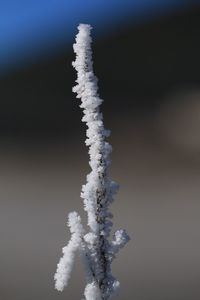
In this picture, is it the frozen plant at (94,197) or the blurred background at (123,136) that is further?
the blurred background at (123,136)

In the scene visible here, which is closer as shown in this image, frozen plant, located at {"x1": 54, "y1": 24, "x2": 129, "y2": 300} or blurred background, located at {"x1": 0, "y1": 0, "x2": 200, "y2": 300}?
frozen plant, located at {"x1": 54, "y1": 24, "x2": 129, "y2": 300}

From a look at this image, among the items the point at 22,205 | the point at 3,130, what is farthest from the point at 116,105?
the point at 22,205

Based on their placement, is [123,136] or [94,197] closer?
[94,197]

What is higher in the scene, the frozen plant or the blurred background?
the blurred background

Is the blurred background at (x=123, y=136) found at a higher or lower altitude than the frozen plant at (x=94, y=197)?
higher

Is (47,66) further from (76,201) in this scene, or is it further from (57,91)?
(76,201)

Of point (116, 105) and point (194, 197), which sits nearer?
point (194, 197)

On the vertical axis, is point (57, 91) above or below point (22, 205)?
above

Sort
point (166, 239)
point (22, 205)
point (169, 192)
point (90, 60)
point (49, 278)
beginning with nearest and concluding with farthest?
1. point (90, 60)
2. point (49, 278)
3. point (166, 239)
4. point (22, 205)
5. point (169, 192)
